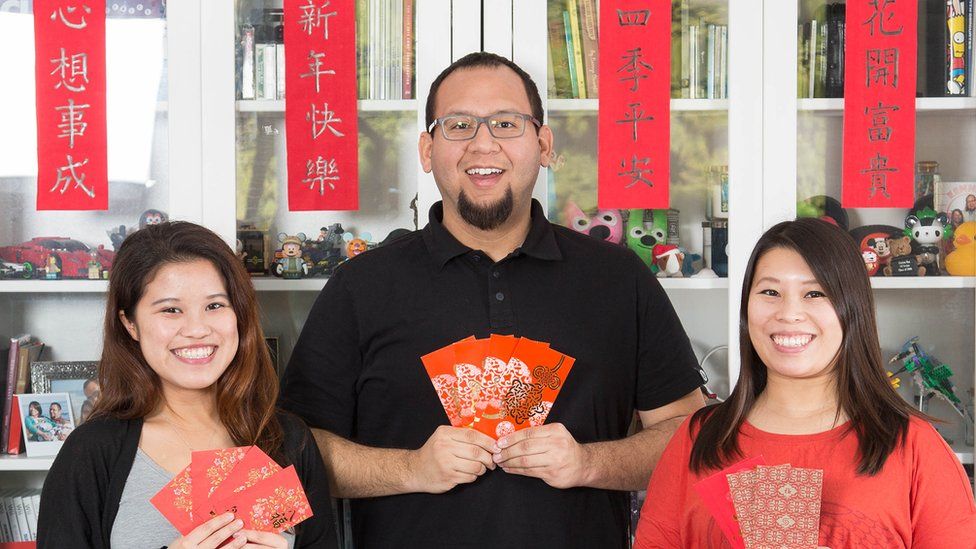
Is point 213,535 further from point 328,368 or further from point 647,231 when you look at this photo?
point 647,231

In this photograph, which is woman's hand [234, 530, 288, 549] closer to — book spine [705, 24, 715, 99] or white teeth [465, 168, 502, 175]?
white teeth [465, 168, 502, 175]

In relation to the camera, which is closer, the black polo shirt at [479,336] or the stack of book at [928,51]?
the black polo shirt at [479,336]

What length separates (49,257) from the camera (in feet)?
8.46

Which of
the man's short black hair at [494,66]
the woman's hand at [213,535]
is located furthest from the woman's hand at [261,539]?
the man's short black hair at [494,66]

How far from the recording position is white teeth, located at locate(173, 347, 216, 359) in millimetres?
1716

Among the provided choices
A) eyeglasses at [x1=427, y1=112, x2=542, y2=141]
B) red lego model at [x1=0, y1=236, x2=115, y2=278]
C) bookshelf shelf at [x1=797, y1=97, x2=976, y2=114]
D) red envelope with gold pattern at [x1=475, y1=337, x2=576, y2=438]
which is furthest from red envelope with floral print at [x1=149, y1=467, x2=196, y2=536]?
bookshelf shelf at [x1=797, y1=97, x2=976, y2=114]

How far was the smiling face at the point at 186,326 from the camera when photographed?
1.71 m

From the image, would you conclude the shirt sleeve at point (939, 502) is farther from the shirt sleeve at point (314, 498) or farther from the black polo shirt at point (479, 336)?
the shirt sleeve at point (314, 498)

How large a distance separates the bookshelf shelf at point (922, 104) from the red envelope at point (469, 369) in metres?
1.25

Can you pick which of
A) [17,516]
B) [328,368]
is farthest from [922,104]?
[17,516]

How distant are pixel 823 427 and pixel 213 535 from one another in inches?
40.0

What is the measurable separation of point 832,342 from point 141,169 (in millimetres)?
1833

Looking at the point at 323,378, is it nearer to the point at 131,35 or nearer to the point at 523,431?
the point at 523,431

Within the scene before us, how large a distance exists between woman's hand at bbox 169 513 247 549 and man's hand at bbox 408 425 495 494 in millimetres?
405
